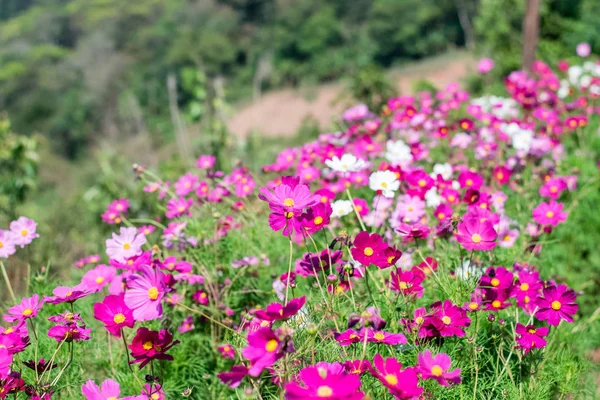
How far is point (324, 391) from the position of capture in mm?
894

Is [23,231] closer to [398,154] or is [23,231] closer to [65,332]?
[65,332]

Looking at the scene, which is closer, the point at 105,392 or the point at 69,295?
→ the point at 105,392

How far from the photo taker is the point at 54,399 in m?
1.52

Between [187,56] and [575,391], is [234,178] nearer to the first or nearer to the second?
[575,391]

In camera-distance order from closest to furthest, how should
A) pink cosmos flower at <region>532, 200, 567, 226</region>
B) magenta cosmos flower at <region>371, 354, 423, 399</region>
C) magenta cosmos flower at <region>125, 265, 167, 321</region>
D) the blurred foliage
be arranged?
1. magenta cosmos flower at <region>371, 354, 423, 399</region>
2. magenta cosmos flower at <region>125, 265, 167, 321</region>
3. pink cosmos flower at <region>532, 200, 567, 226</region>
4. the blurred foliage

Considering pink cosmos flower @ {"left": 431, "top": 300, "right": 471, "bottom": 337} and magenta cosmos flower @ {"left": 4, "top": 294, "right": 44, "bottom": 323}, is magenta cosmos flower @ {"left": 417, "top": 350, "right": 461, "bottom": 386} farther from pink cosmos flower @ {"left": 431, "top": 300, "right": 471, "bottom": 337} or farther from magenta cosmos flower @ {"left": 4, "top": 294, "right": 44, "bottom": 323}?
magenta cosmos flower @ {"left": 4, "top": 294, "right": 44, "bottom": 323}

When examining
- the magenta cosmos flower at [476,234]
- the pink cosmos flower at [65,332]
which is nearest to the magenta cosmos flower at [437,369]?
the magenta cosmos flower at [476,234]

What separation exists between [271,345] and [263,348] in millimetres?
17

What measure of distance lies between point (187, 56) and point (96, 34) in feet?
55.6

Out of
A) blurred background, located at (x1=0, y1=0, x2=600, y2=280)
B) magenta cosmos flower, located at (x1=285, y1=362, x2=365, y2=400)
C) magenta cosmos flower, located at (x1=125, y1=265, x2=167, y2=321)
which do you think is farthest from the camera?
blurred background, located at (x1=0, y1=0, x2=600, y2=280)

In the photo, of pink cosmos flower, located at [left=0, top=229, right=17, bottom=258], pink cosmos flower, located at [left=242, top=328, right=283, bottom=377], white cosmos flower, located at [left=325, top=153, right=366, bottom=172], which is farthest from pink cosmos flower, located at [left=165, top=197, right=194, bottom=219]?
pink cosmos flower, located at [left=242, top=328, right=283, bottom=377]

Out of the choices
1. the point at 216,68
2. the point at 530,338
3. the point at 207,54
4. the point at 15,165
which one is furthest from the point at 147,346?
the point at 207,54

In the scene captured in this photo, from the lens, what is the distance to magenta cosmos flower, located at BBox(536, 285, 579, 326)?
1455 millimetres

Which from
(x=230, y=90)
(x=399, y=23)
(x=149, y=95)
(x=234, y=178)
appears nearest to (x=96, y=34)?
(x=149, y=95)
